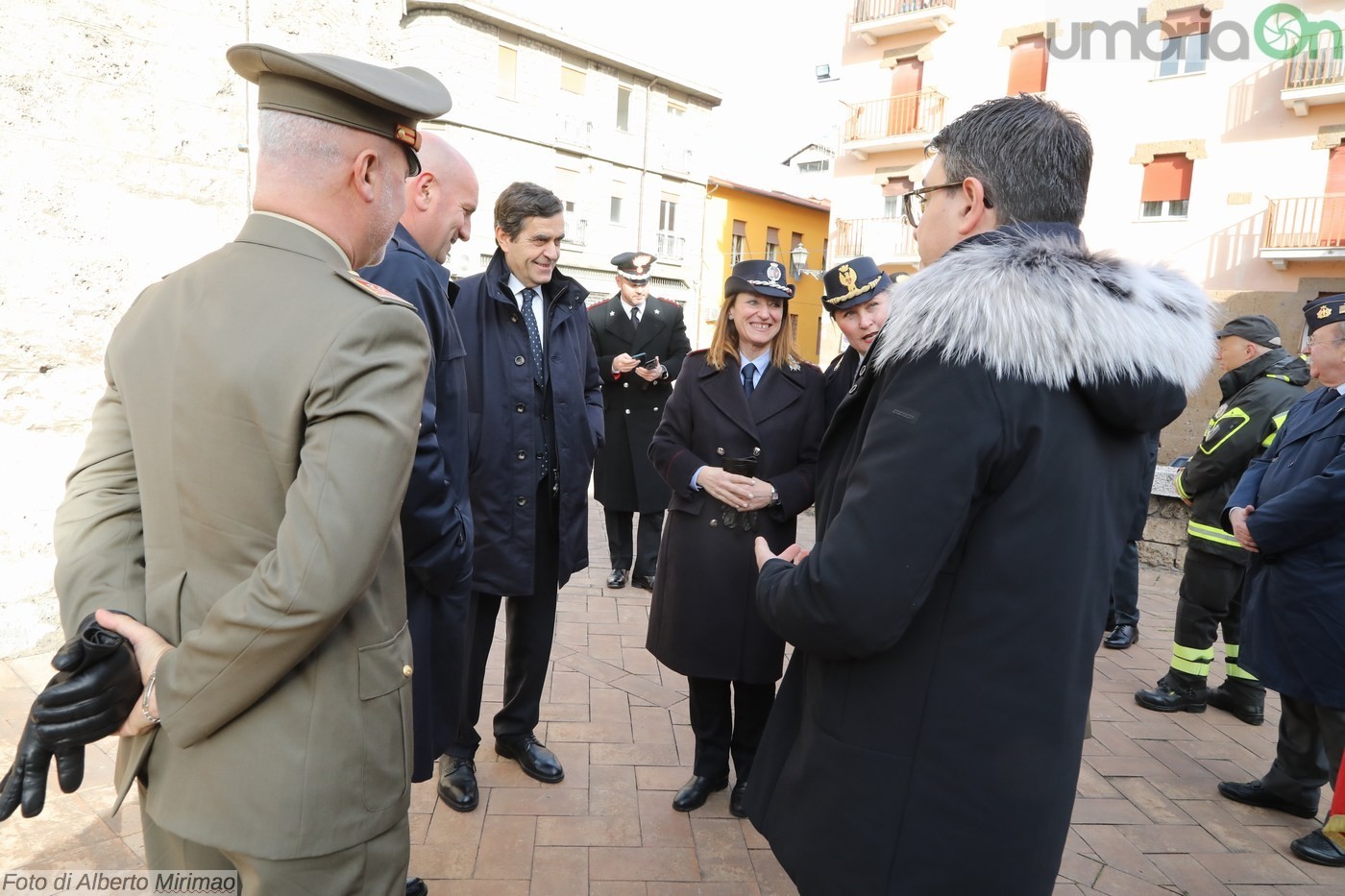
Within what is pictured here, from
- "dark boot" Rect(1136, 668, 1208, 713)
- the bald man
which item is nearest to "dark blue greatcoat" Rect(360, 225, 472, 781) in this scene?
the bald man

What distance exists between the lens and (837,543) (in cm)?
150

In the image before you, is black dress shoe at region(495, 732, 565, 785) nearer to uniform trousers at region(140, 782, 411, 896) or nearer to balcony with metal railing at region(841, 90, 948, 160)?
uniform trousers at region(140, 782, 411, 896)

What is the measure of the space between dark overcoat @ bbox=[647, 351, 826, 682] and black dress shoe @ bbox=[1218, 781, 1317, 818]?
2.11 metres

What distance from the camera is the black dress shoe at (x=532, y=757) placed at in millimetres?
3283

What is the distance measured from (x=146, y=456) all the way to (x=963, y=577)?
139 centimetres

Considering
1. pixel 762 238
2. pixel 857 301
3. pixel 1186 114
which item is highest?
pixel 1186 114

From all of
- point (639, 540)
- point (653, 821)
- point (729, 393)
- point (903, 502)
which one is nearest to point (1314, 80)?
point (639, 540)

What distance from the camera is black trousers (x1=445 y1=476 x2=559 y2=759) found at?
3.24 meters

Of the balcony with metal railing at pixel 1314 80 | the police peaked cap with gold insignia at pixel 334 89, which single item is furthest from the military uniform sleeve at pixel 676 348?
the balcony with metal railing at pixel 1314 80

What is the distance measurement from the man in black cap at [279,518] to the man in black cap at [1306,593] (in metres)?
3.37

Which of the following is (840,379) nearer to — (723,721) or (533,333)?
(533,333)

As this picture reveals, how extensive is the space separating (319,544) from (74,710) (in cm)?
46

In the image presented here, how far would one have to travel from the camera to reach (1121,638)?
5.36 meters

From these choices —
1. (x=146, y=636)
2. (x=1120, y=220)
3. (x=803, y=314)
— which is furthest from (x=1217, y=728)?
(x=803, y=314)
